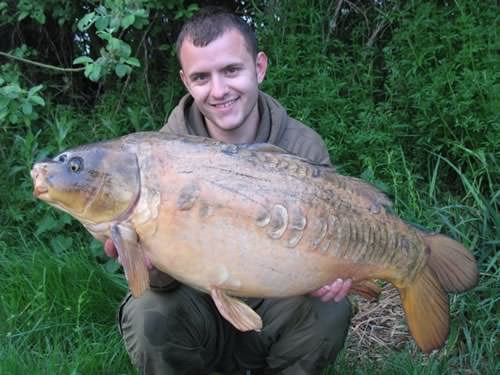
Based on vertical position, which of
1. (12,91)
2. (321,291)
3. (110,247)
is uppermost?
(12,91)

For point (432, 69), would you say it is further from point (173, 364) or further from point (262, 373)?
point (173, 364)

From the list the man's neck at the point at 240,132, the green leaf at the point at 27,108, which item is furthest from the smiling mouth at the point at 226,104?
the green leaf at the point at 27,108

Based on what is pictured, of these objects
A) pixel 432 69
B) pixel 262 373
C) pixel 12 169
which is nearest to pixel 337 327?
pixel 262 373

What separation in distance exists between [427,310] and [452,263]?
0.16 meters

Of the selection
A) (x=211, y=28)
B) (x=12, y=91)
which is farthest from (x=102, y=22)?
(x=211, y=28)

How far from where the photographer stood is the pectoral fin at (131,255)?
5.61 ft

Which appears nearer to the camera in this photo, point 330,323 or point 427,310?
point 427,310

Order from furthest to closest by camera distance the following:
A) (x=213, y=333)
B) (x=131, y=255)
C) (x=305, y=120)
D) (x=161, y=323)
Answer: (x=305, y=120)
(x=213, y=333)
(x=161, y=323)
(x=131, y=255)

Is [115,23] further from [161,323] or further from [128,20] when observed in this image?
[161,323]

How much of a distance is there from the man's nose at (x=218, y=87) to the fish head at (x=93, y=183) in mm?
541

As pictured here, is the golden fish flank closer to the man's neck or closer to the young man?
the young man

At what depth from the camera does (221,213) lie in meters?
1.73

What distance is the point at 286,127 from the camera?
8.12 feet

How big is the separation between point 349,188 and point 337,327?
59 centimetres
